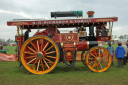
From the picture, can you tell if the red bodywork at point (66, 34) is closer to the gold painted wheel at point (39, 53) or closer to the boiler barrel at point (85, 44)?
the boiler barrel at point (85, 44)

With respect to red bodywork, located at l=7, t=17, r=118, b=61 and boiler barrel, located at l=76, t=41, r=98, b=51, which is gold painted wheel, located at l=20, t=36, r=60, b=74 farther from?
boiler barrel, located at l=76, t=41, r=98, b=51

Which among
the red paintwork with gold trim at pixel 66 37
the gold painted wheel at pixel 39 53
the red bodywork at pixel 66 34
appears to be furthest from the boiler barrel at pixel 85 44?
the gold painted wheel at pixel 39 53

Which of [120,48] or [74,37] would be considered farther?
[120,48]

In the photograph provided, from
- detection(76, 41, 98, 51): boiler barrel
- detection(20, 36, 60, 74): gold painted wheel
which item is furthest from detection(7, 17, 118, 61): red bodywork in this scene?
detection(20, 36, 60, 74): gold painted wheel

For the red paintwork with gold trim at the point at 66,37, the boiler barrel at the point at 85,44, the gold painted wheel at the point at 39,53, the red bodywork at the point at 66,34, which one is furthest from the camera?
the boiler barrel at the point at 85,44

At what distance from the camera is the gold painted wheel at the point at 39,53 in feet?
18.2

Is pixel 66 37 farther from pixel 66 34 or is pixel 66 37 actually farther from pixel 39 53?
pixel 39 53

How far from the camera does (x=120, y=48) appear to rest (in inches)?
274

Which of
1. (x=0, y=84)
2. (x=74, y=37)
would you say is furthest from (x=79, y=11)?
(x=0, y=84)

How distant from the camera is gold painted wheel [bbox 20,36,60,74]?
5.54 m

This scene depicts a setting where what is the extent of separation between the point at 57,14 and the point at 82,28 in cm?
138

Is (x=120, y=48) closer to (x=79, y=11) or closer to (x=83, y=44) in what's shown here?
(x=83, y=44)

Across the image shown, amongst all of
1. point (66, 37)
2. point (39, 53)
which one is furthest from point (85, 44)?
point (39, 53)

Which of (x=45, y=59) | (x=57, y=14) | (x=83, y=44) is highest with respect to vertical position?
(x=57, y=14)
